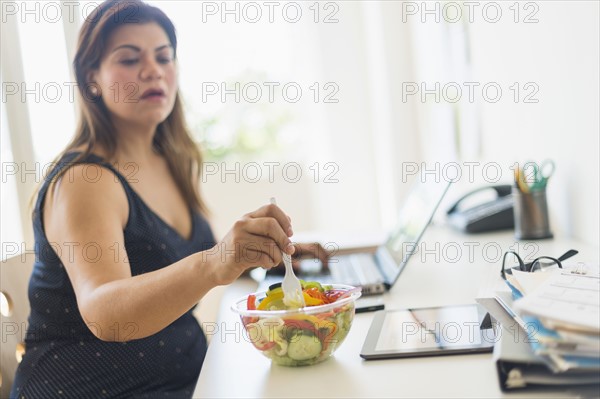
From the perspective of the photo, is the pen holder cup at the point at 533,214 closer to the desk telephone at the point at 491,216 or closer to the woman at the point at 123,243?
the desk telephone at the point at 491,216

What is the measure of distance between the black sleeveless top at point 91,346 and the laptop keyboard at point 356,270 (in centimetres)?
37

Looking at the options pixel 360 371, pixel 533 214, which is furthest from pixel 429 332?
pixel 533 214

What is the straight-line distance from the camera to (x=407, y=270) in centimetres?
156

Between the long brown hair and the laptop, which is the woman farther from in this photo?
the laptop

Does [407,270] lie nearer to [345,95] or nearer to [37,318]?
[37,318]

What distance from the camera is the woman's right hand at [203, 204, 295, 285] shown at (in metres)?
0.91

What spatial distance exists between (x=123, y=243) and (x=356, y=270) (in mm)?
589

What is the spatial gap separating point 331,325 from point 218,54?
312 centimetres

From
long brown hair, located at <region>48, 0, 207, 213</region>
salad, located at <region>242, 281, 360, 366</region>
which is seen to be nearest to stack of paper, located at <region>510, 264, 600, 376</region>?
salad, located at <region>242, 281, 360, 366</region>

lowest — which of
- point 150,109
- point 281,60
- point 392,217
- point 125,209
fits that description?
point 392,217

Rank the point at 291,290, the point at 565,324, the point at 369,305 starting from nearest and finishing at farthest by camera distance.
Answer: the point at 565,324 < the point at 291,290 < the point at 369,305

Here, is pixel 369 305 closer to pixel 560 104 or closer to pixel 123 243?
pixel 123 243

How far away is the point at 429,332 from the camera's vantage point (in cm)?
98

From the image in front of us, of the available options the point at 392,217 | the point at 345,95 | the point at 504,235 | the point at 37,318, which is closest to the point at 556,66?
the point at 504,235
